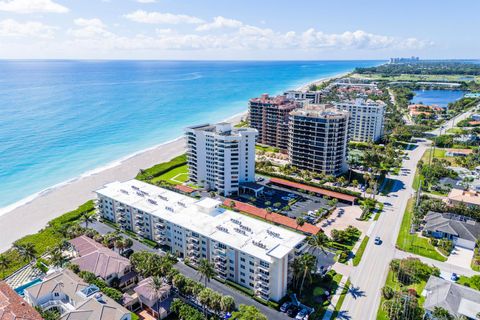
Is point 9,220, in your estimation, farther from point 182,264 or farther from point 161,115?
point 161,115

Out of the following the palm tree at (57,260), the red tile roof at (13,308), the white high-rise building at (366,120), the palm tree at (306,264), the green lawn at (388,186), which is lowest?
the green lawn at (388,186)

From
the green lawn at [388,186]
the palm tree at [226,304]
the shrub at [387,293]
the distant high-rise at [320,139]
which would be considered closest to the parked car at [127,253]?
the palm tree at [226,304]

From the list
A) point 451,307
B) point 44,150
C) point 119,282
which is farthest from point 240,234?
point 44,150

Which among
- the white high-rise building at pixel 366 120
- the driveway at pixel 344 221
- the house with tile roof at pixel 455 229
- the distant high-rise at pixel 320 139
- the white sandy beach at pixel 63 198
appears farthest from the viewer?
the white high-rise building at pixel 366 120

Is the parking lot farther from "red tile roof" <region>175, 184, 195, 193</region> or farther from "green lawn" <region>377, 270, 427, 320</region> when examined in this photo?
"green lawn" <region>377, 270, 427, 320</region>

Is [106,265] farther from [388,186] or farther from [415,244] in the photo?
[388,186]

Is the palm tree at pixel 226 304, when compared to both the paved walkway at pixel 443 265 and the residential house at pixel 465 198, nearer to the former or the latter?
the paved walkway at pixel 443 265
